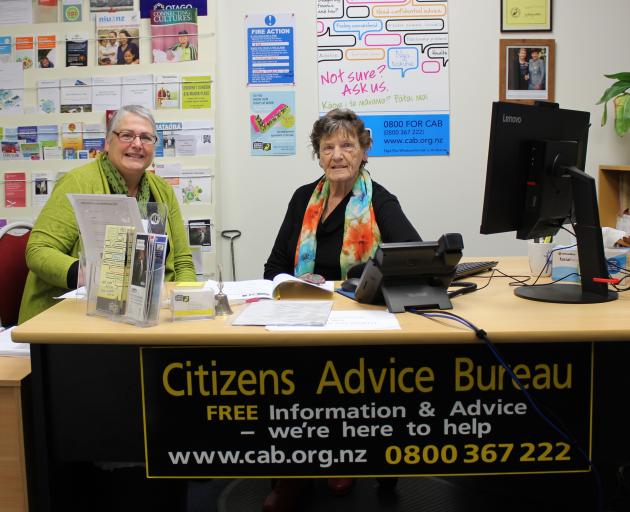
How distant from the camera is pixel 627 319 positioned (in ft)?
5.20

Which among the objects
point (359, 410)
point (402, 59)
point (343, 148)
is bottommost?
point (359, 410)

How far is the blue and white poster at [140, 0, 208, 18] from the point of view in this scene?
3289mm

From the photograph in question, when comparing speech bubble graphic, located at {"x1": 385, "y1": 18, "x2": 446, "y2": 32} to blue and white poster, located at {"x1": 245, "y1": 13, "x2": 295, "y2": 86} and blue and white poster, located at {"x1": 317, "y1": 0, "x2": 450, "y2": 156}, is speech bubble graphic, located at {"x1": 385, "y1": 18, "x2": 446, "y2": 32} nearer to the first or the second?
blue and white poster, located at {"x1": 317, "y1": 0, "x2": 450, "y2": 156}

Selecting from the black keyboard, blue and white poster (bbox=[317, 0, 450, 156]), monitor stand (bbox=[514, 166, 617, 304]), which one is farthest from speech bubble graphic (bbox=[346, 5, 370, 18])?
monitor stand (bbox=[514, 166, 617, 304])

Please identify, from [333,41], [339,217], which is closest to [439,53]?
[333,41]

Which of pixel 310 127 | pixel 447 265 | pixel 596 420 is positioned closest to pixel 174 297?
pixel 447 265

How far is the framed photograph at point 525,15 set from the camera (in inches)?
132

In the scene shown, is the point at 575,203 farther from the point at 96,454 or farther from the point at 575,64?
the point at 575,64

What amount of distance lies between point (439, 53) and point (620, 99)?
0.89 meters

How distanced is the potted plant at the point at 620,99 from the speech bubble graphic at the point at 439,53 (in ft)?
2.49

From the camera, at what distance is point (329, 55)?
336cm

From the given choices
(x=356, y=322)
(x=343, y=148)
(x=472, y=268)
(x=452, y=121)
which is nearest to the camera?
(x=356, y=322)

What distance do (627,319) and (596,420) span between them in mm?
249

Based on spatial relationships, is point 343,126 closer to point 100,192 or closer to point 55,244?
point 100,192
